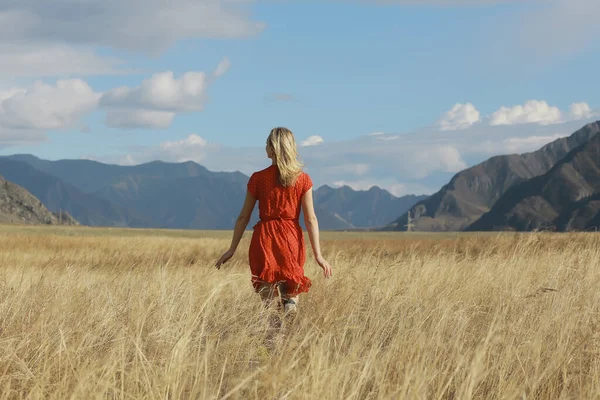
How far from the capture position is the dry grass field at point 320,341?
11.8 feet

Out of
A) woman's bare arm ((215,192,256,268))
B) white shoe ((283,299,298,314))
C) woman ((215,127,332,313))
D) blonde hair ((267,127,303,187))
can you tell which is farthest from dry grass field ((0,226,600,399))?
blonde hair ((267,127,303,187))

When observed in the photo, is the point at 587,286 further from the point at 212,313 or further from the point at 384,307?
the point at 212,313

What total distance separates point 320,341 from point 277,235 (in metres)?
2.31

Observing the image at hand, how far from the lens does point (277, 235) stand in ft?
20.4

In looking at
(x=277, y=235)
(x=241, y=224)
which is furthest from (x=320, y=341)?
(x=241, y=224)

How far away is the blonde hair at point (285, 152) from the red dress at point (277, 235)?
7.5 inches

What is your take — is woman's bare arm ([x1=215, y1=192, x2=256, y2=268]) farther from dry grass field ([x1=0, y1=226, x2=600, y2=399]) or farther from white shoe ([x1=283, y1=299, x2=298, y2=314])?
white shoe ([x1=283, y1=299, x2=298, y2=314])

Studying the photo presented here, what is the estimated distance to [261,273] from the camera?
617 centimetres

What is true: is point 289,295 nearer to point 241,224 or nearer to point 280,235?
point 280,235

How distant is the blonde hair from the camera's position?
5797 millimetres

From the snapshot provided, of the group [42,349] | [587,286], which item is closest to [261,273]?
[42,349]

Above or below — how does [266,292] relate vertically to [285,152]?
below

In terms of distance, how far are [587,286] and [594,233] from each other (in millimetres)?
9869

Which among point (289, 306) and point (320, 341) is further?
point (289, 306)
